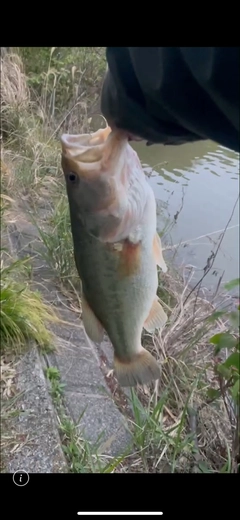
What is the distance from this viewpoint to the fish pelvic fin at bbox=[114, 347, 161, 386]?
1104 mm

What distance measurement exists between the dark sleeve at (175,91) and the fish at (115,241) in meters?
Result: 0.13

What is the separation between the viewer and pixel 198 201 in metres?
4.13

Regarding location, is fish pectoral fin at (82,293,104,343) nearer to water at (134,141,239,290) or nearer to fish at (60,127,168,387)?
fish at (60,127,168,387)

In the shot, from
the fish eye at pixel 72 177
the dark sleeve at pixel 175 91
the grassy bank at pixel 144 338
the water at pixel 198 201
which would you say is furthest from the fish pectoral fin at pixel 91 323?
the water at pixel 198 201

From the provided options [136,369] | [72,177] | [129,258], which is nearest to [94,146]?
[72,177]

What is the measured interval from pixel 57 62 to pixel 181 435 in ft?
13.1

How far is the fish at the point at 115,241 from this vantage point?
90 centimetres

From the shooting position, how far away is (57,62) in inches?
207
